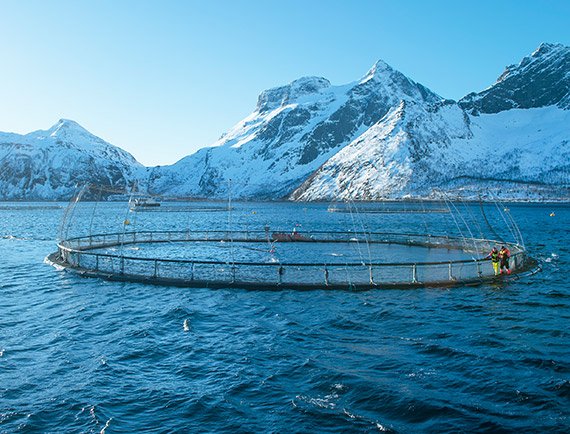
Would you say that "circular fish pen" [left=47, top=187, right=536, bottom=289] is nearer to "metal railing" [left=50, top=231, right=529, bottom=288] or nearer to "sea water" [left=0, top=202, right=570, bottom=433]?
"metal railing" [left=50, top=231, right=529, bottom=288]

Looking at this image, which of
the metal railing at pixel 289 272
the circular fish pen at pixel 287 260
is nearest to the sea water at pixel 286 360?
the metal railing at pixel 289 272

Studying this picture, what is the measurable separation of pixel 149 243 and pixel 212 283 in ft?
102

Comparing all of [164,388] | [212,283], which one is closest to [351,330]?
[164,388]

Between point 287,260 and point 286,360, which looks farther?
point 287,260

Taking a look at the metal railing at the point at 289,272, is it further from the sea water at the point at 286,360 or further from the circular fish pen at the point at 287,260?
the sea water at the point at 286,360

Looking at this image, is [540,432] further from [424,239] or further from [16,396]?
[424,239]

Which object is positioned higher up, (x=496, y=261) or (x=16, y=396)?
(x=496, y=261)

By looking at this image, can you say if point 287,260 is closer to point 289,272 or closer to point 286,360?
point 289,272

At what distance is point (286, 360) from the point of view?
20.1 metres

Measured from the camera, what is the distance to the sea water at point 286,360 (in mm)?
15078

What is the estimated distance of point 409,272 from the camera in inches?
1455

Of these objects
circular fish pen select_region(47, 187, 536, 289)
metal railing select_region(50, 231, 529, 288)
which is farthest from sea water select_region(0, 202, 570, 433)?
circular fish pen select_region(47, 187, 536, 289)

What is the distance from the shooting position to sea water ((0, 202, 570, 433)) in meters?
15.1

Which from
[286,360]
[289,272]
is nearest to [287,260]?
[289,272]
